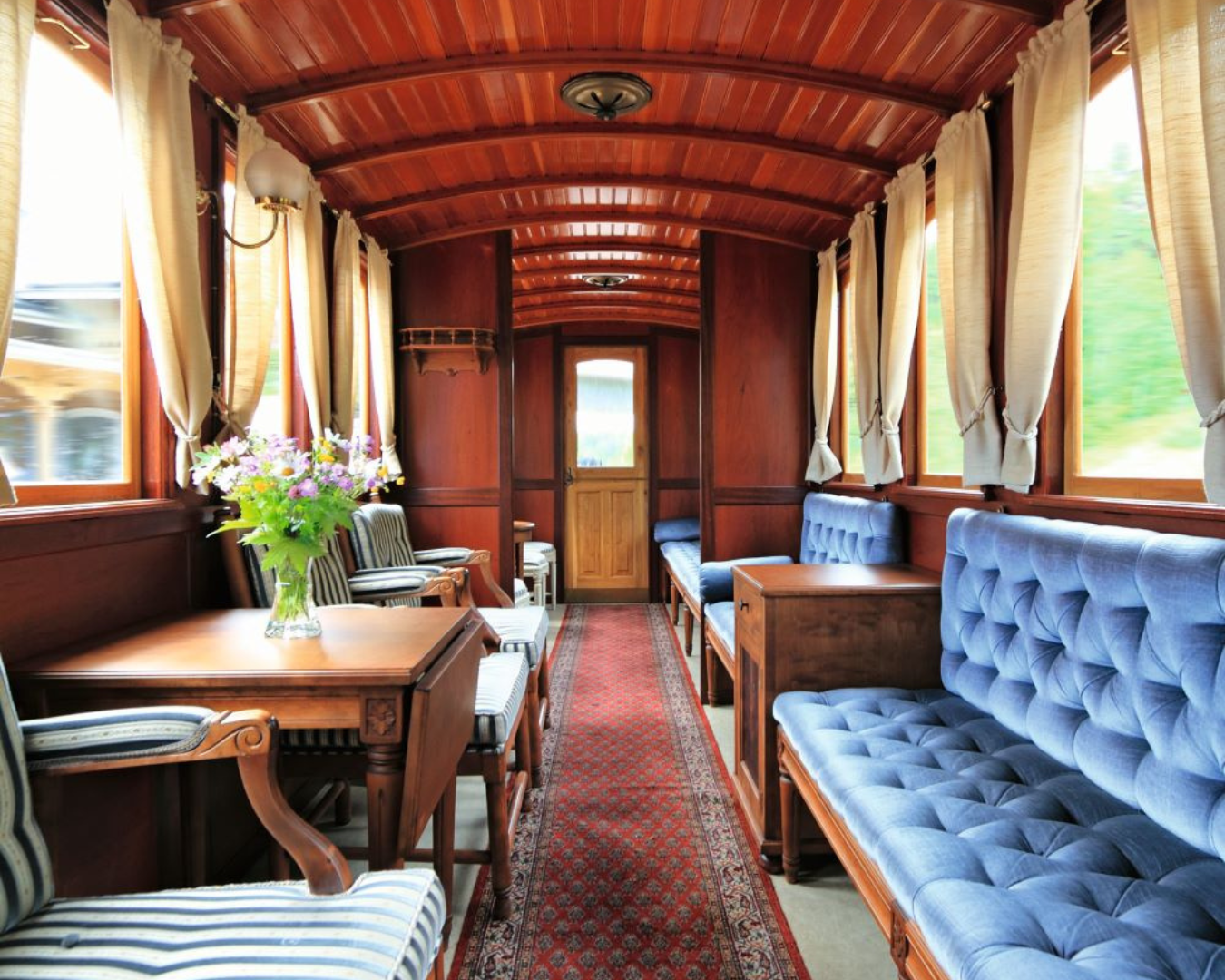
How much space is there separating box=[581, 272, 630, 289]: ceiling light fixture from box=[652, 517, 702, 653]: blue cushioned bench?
2.10 m

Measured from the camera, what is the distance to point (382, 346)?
165 inches

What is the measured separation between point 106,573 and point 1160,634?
8.49 ft

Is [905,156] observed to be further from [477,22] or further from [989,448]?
[477,22]

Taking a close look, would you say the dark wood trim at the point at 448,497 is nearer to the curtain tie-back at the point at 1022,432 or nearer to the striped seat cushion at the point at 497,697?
the striped seat cushion at the point at 497,697

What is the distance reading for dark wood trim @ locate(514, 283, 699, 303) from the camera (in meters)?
5.93

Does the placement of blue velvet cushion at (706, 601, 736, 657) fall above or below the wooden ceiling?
below

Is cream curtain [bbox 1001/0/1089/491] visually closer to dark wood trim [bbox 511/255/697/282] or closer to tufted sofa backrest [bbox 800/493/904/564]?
tufted sofa backrest [bbox 800/493/904/564]

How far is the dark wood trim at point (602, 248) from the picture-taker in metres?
4.83

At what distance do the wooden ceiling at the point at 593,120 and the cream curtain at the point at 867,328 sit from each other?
23 cm

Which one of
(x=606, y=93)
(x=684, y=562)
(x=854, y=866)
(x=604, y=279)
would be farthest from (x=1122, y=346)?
(x=604, y=279)

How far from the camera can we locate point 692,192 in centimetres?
373

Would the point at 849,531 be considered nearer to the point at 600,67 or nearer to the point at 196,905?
the point at 600,67

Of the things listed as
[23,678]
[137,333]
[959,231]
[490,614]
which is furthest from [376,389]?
[959,231]

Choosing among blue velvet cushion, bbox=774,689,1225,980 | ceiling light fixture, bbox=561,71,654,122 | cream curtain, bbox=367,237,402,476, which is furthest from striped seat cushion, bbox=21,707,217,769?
cream curtain, bbox=367,237,402,476
